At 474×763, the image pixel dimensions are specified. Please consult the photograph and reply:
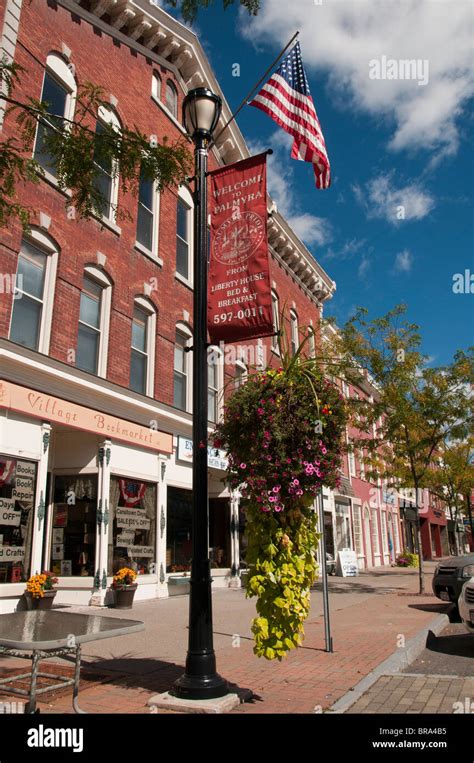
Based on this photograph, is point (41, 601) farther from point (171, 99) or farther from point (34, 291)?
point (171, 99)

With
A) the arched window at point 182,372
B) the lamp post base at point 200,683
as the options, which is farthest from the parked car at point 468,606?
the arched window at point 182,372

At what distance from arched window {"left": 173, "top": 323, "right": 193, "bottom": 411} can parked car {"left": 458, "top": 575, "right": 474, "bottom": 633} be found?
9.71m

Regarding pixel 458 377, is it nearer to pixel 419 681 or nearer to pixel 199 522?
pixel 419 681

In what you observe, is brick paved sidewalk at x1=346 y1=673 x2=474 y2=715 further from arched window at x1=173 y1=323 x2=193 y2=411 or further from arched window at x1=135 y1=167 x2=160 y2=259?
arched window at x1=135 y1=167 x2=160 y2=259

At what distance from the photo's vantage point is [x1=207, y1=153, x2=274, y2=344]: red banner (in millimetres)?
5816

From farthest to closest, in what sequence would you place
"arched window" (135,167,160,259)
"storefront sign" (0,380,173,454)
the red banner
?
"arched window" (135,167,160,259)
"storefront sign" (0,380,173,454)
the red banner

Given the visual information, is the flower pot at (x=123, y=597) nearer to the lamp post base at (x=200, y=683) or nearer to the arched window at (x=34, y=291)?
the arched window at (x=34, y=291)

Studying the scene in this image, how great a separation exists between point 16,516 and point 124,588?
297 cm

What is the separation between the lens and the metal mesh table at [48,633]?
13.4ft

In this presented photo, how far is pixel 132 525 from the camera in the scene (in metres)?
13.5

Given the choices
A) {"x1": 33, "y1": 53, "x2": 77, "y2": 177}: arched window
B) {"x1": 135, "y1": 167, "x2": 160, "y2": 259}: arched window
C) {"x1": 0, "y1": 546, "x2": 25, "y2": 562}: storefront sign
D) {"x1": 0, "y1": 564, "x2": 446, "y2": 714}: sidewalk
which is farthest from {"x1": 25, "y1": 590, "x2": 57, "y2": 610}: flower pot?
{"x1": 33, "y1": 53, "x2": 77, "y2": 177}: arched window
